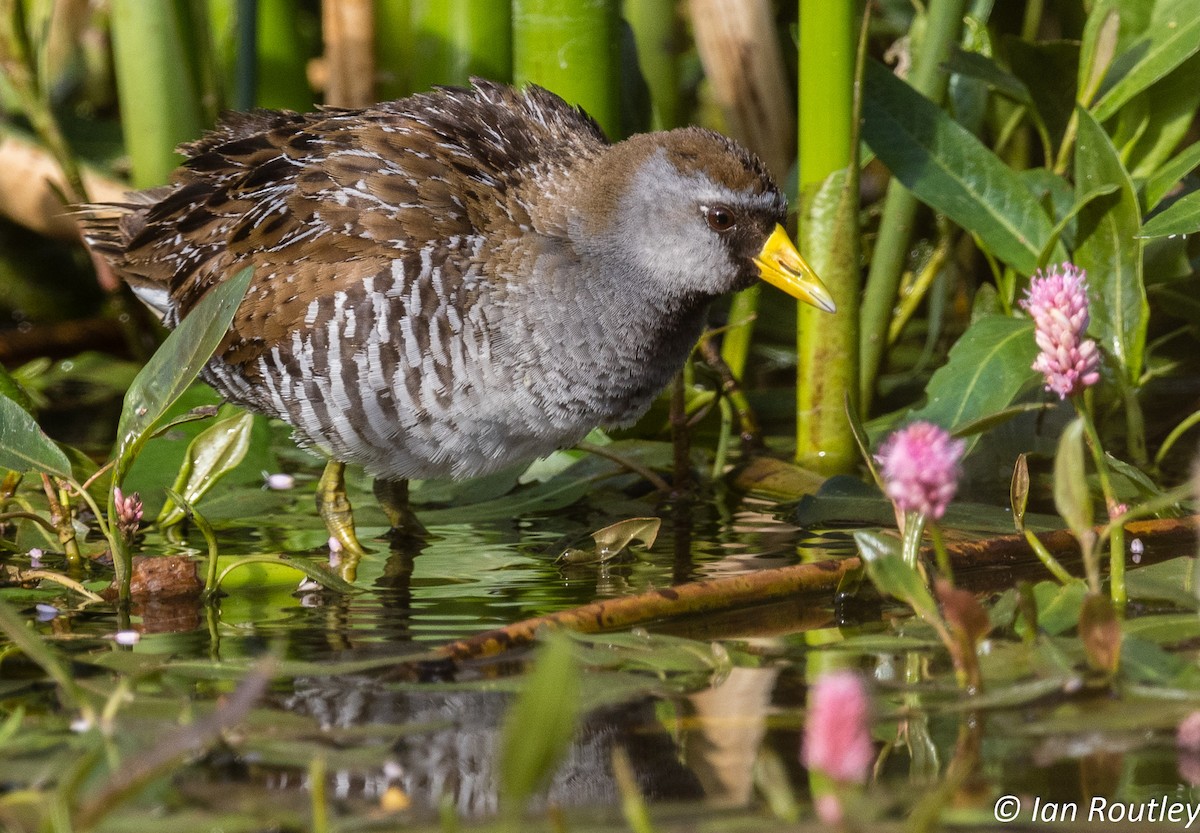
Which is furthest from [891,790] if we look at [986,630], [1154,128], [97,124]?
[97,124]

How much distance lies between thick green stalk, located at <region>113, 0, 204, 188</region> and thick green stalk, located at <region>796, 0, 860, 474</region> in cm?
191

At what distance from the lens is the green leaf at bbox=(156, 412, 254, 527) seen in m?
2.95

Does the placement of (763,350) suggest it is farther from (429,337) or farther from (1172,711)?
(1172,711)

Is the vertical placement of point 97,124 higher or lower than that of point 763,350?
higher

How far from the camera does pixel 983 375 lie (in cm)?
317

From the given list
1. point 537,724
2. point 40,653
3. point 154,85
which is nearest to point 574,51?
point 154,85

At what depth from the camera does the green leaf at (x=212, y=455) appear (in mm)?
2951

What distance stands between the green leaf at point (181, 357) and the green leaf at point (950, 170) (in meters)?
1.65

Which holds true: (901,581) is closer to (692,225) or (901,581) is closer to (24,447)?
(692,225)

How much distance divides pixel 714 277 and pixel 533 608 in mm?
852

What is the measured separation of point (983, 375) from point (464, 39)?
171cm

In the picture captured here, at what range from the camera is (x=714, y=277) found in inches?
125

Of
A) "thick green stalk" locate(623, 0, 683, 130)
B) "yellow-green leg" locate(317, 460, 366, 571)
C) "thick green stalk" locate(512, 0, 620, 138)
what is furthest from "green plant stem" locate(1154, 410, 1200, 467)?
"yellow-green leg" locate(317, 460, 366, 571)

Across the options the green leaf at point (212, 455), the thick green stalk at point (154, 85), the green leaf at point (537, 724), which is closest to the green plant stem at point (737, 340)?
the green leaf at point (212, 455)
